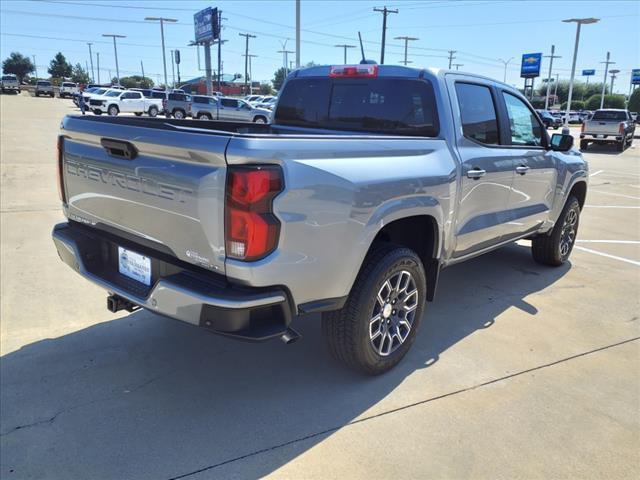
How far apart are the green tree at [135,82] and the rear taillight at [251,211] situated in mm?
110804

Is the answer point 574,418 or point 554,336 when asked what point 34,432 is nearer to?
point 574,418

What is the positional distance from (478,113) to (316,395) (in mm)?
2444

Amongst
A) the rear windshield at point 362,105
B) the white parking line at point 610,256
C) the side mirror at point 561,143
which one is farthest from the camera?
Answer: the white parking line at point 610,256

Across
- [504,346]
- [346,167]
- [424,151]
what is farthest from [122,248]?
[504,346]

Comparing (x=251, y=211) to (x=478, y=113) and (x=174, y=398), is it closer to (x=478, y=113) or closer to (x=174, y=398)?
(x=174, y=398)

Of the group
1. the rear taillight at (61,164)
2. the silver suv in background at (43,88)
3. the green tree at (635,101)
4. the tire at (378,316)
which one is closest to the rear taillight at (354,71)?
the tire at (378,316)

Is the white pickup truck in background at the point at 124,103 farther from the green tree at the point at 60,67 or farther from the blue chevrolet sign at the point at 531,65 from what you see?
the green tree at the point at 60,67

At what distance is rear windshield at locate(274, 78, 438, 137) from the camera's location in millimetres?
3623

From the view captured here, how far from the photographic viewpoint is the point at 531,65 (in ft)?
174

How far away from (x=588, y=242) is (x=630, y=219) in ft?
7.66

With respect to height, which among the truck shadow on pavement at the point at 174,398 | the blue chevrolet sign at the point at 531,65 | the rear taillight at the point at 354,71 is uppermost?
the blue chevrolet sign at the point at 531,65

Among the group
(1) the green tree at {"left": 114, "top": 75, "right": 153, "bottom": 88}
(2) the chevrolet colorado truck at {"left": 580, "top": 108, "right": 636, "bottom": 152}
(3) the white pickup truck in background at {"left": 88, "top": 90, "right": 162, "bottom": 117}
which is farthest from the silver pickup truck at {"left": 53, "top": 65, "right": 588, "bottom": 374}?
(1) the green tree at {"left": 114, "top": 75, "right": 153, "bottom": 88}

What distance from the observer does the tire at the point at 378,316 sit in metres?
2.92

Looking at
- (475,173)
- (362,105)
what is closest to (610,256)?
(475,173)
